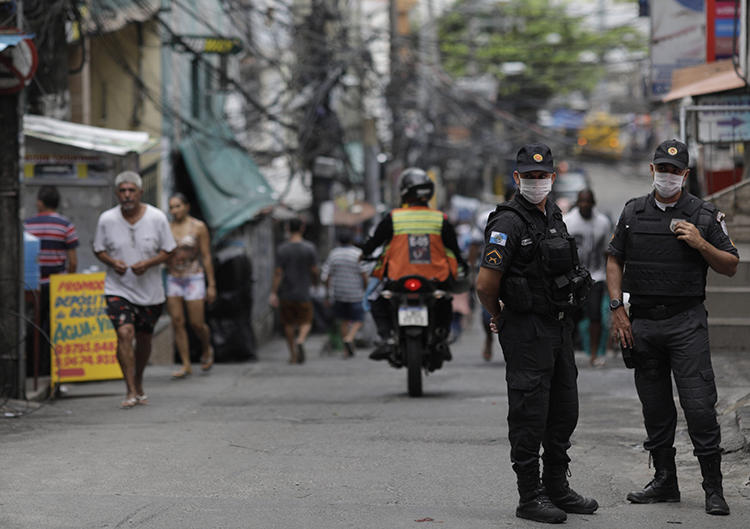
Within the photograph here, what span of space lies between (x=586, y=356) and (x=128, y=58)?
9386mm

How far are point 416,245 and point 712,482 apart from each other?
200 inches

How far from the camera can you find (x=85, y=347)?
1219 centimetres

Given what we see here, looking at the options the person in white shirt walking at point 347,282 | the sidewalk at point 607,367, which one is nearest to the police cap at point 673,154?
the sidewalk at point 607,367

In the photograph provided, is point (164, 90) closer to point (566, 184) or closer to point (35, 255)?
point (35, 255)

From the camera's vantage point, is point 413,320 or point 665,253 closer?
point 665,253

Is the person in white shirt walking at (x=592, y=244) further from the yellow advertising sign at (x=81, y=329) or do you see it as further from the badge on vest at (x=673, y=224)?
the badge on vest at (x=673, y=224)

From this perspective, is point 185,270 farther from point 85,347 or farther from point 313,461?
point 313,461

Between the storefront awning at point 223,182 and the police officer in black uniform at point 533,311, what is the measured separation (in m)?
12.8

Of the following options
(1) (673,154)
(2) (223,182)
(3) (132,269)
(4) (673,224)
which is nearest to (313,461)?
(4) (673,224)

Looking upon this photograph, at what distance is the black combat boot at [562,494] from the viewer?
6.27 m

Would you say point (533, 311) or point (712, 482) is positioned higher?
point (533, 311)

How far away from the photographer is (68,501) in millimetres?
6461

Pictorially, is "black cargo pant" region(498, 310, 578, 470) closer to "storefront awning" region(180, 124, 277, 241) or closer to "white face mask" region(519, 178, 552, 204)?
"white face mask" region(519, 178, 552, 204)

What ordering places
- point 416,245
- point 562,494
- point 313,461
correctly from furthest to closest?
point 416,245
point 313,461
point 562,494
